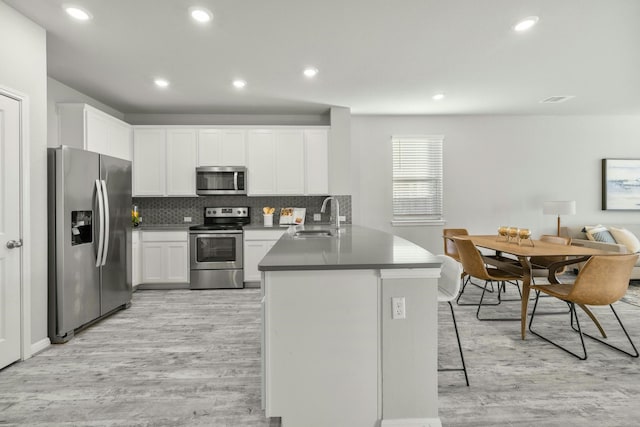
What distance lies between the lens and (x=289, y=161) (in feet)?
16.6

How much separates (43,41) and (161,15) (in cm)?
112

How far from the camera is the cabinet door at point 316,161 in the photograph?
16.6 ft

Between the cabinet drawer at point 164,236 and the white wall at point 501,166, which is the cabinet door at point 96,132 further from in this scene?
the white wall at point 501,166

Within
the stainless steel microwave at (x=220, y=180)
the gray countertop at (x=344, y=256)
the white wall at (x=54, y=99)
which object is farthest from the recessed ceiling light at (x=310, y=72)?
the white wall at (x=54, y=99)

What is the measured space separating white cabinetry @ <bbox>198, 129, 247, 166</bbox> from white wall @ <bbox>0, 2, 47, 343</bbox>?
2.28 meters

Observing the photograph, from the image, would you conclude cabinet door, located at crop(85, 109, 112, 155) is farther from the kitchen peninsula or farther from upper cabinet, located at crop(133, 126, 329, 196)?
the kitchen peninsula

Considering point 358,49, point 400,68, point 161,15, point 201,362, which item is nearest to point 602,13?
point 400,68

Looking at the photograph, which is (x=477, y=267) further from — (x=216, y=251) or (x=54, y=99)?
(x=54, y=99)

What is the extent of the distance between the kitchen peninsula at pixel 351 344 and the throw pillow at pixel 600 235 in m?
4.83

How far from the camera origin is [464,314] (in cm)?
356

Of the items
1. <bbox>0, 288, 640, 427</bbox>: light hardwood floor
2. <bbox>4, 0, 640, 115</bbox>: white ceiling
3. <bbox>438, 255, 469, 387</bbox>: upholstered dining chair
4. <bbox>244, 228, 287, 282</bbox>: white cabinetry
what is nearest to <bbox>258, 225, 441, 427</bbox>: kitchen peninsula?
<bbox>0, 288, 640, 427</bbox>: light hardwood floor

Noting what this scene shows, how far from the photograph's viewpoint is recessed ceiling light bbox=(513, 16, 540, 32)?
262 cm

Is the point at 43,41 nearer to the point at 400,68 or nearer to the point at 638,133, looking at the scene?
the point at 400,68

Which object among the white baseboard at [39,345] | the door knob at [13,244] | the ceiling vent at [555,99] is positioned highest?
the ceiling vent at [555,99]
